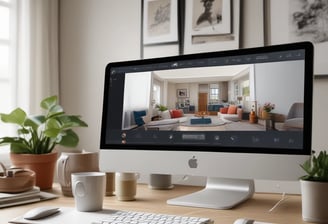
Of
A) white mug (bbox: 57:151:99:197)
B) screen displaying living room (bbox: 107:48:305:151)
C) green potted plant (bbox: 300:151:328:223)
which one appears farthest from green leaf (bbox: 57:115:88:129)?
green potted plant (bbox: 300:151:328:223)

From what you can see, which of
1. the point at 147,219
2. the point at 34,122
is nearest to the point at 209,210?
the point at 147,219

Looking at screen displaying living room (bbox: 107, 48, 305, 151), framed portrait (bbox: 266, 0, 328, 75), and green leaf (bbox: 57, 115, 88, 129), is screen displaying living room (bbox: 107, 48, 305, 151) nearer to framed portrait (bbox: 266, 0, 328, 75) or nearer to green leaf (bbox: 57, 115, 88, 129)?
green leaf (bbox: 57, 115, 88, 129)

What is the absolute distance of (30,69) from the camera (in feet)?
7.21

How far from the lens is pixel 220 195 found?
1430 millimetres

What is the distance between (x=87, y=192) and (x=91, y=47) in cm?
120

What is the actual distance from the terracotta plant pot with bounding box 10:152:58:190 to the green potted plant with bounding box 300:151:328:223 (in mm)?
1061

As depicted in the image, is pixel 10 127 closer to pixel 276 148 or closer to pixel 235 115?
pixel 235 115

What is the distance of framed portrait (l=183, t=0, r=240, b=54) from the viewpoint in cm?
186

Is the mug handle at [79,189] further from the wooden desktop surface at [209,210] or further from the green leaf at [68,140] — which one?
the green leaf at [68,140]

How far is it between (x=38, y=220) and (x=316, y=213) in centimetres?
76

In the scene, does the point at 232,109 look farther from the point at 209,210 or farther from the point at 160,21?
the point at 160,21

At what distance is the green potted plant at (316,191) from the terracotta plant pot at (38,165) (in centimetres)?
106

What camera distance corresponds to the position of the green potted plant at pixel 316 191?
1109mm

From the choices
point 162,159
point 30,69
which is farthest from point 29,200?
point 30,69
